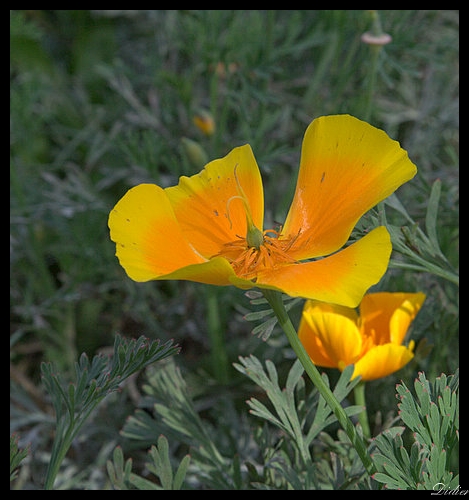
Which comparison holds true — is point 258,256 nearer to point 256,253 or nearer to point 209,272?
point 256,253

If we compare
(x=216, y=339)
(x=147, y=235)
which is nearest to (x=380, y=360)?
(x=147, y=235)

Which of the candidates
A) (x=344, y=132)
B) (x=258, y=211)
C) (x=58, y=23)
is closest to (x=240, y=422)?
(x=258, y=211)

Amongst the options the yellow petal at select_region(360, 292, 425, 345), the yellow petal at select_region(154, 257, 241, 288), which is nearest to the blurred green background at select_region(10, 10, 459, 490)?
the yellow petal at select_region(360, 292, 425, 345)

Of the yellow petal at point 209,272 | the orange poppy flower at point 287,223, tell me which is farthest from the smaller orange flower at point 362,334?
the yellow petal at point 209,272

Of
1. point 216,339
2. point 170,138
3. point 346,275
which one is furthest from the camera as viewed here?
point 170,138

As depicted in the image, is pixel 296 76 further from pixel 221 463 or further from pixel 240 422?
pixel 221 463

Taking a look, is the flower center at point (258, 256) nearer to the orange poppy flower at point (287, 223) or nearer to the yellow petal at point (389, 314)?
the orange poppy flower at point (287, 223)
